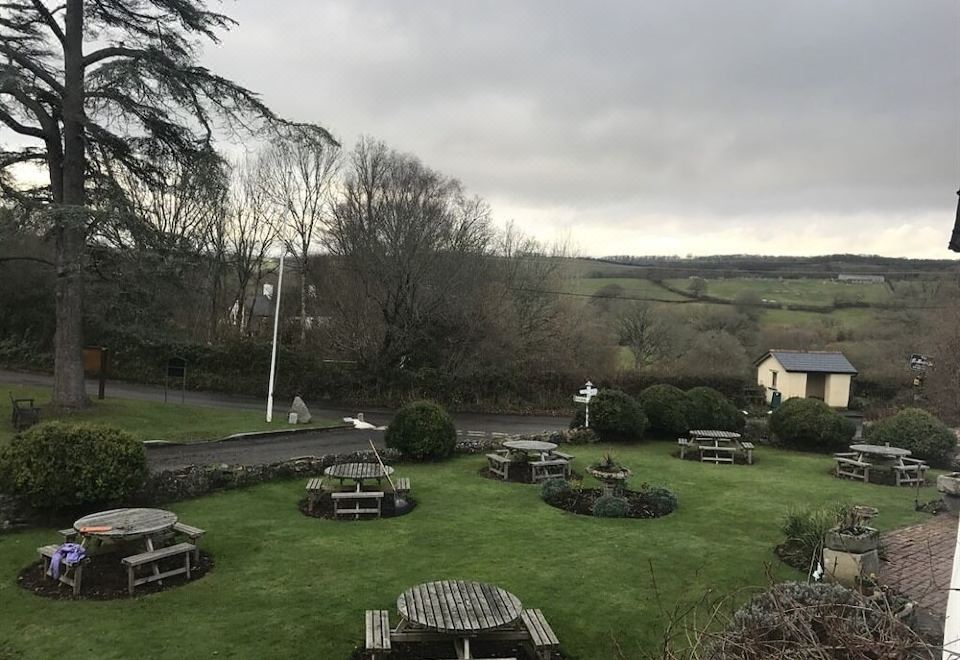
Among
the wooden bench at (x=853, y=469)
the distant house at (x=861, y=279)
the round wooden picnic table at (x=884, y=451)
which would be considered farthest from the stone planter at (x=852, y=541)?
the distant house at (x=861, y=279)

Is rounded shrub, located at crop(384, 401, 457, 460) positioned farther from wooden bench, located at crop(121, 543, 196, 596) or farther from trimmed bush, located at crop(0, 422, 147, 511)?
wooden bench, located at crop(121, 543, 196, 596)

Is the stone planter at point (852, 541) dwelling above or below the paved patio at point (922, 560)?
above

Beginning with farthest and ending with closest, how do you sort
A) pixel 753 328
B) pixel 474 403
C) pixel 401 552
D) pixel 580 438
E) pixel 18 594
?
pixel 753 328, pixel 474 403, pixel 580 438, pixel 401 552, pixel 18 594

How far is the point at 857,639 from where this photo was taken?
326 cm

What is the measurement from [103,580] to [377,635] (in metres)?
4.46

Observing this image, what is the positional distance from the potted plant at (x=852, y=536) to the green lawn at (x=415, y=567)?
3.30 feet

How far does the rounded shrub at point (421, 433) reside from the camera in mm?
16594

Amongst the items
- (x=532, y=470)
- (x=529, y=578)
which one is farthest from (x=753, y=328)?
(x=529, y=578)

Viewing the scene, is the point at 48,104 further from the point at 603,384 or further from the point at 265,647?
the point at 603,384

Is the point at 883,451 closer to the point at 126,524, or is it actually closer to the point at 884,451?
the point at 884,451

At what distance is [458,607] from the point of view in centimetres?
654

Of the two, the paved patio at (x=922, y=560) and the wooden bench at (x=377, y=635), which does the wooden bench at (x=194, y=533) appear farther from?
the paved patio at (x=922, y=560)

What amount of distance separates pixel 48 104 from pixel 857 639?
22.6m

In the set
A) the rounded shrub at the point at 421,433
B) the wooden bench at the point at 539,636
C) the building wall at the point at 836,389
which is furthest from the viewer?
the building wall at the point at 836,389
